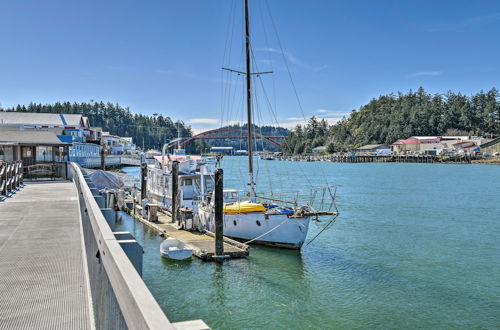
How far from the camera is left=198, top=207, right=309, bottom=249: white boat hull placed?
22.0 m

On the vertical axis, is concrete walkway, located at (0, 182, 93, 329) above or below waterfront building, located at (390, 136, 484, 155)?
below

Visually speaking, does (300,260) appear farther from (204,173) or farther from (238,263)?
(204,173)

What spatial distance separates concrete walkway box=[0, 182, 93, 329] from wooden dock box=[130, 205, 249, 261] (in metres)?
7.47

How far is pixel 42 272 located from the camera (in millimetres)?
7195

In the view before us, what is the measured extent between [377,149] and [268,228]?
163 meters

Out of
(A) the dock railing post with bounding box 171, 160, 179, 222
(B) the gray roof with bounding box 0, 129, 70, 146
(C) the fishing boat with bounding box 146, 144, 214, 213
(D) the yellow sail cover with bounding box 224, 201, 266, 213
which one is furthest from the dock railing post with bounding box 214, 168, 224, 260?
(B) the gray roof with bounding box 0, 129, 70, 146

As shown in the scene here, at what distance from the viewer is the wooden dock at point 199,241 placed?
1967cm

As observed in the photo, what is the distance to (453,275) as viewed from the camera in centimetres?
1897

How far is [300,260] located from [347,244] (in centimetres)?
509

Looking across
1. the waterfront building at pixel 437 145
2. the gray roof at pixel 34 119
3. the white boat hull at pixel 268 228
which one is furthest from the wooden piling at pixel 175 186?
the waterfront building at pixel 437 145

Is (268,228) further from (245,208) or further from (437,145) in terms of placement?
(437,145)

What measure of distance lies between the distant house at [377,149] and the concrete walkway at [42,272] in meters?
171

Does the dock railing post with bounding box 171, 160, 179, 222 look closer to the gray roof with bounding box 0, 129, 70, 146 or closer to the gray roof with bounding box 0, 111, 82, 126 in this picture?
the gray roof with bounding box 0, 129, 70, 146

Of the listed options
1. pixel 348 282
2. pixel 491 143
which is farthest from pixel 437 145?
pixel 348 282
